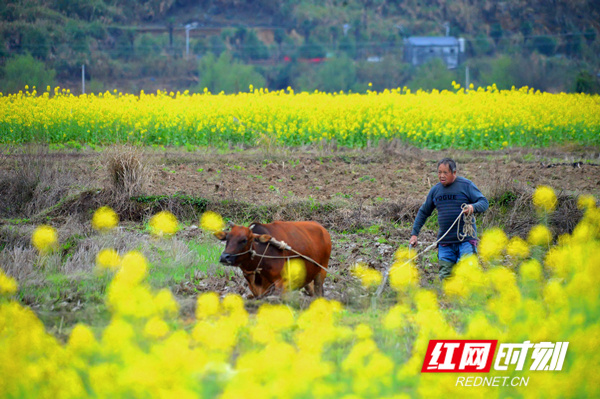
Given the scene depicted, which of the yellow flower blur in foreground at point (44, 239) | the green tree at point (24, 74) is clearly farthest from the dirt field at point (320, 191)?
the green tree at point (24, 74)

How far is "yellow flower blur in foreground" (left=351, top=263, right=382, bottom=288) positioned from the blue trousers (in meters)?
0.83

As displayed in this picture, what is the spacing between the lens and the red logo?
4.21 meters

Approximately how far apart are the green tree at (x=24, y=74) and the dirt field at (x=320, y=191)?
884 inches

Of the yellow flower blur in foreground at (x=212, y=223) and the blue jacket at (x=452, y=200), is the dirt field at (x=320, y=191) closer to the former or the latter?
the yellow flower blur in foreground at (x=212, y=223)

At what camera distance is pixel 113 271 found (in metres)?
7.39

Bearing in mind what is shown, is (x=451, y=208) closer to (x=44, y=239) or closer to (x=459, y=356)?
(x=459, y=356)

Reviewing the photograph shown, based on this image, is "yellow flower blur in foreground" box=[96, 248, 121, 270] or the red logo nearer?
the red logo

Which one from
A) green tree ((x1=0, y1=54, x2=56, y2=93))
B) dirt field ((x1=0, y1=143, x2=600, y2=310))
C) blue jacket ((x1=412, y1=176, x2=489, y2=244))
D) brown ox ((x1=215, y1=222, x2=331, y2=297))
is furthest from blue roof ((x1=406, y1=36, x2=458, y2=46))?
brown ox ((x1=215, y1=222, x2=331, y2=297))

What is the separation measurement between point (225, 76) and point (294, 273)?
135ft

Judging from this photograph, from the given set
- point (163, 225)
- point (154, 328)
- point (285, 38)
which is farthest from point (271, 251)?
point (285, 38)

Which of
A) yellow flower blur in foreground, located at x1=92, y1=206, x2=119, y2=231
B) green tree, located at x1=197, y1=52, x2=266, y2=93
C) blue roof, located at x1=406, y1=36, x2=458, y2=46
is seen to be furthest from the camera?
blue roof, located at x1=406, y1=36, x2=458, y2=46

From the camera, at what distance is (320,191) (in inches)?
482

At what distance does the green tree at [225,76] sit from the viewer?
4494cm

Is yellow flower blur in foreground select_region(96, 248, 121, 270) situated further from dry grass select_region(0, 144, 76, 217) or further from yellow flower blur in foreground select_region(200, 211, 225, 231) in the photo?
dry grass select_region(0, 144, 76, 217)
